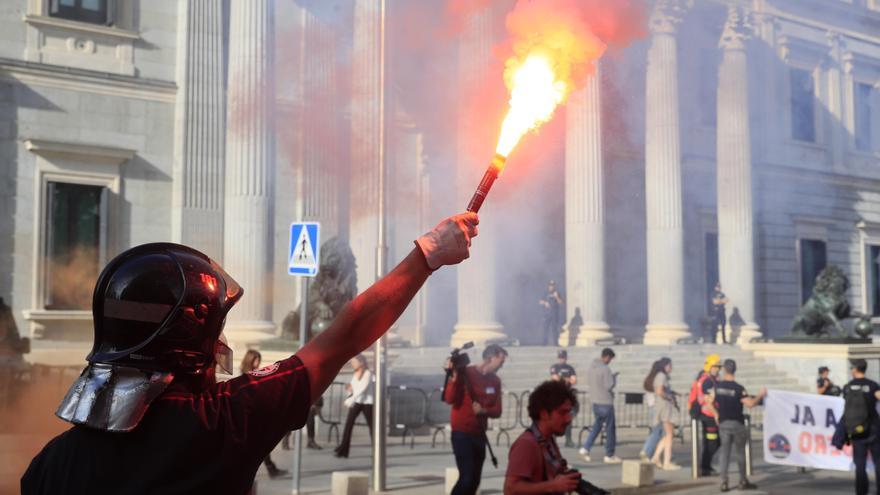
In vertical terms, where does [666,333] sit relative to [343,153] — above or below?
below

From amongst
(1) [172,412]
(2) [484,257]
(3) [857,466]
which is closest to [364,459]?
(3) [857,466]

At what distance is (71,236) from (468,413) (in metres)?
13.2

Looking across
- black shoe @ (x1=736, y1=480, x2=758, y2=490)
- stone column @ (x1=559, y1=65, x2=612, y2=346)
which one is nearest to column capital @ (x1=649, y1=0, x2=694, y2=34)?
stone column @ (x1=559, y1=65, x2=612, y2=346)

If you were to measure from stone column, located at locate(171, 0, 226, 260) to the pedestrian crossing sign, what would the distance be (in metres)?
10.0

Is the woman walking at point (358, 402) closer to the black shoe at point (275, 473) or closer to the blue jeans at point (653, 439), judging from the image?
the black shoe at point (275, 473)

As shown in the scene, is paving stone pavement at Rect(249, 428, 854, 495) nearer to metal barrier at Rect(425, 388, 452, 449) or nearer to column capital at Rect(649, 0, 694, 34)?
metal barrier at Rect(425, 388, 452, 449)

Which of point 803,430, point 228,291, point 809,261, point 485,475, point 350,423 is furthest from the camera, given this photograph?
point 809,261

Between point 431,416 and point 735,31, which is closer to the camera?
point 431,416

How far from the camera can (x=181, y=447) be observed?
5.96 feet

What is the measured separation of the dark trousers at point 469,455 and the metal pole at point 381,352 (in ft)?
8.39

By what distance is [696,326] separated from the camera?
1298 inches

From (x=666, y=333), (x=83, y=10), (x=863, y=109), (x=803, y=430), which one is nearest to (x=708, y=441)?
(x=803, y=430)

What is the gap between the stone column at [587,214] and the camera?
26594 millimetres

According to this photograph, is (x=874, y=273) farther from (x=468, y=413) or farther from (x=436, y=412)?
(x=468, y=413)
